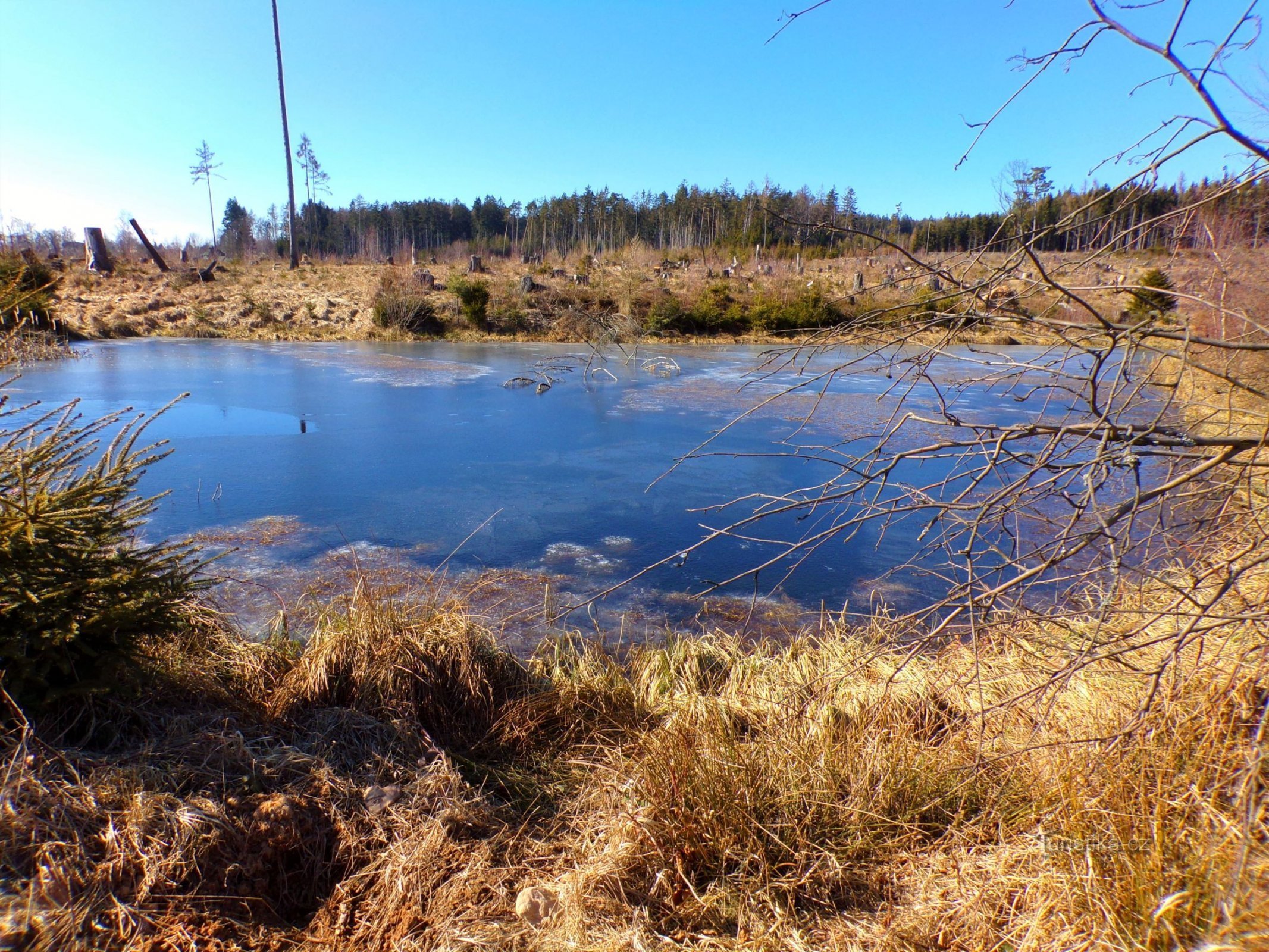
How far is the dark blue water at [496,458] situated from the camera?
18.4 ft

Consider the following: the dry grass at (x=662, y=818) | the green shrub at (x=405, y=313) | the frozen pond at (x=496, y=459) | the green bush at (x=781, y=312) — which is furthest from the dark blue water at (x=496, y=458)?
the green bush at (x=781, y=312)

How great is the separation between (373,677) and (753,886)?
5.77 ft

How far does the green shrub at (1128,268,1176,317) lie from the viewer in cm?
183

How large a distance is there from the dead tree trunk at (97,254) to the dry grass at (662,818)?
2912cm

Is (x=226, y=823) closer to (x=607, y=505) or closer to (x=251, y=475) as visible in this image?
(x=607, y=505)

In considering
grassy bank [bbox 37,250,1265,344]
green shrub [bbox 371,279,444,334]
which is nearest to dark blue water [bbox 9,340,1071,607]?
grassy bank [bbox 37,250,1265,344]

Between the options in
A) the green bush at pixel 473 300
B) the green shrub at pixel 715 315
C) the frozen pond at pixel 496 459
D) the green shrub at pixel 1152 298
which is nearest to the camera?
the green shrub at pixel 1152 298

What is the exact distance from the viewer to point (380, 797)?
2.56m

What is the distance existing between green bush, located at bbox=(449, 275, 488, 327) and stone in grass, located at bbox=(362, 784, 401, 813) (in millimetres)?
21278

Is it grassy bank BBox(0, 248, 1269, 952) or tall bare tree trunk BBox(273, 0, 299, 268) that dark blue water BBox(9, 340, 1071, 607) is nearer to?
grassy bank BBox(0, 248, 1269, 952)

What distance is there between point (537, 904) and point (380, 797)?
704mm

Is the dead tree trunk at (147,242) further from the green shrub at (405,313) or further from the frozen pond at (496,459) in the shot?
the frozen pond at (496,459)

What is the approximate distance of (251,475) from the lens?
24.2ft

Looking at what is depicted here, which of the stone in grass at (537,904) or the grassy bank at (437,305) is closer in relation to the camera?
the stone in grass at (537,904)
